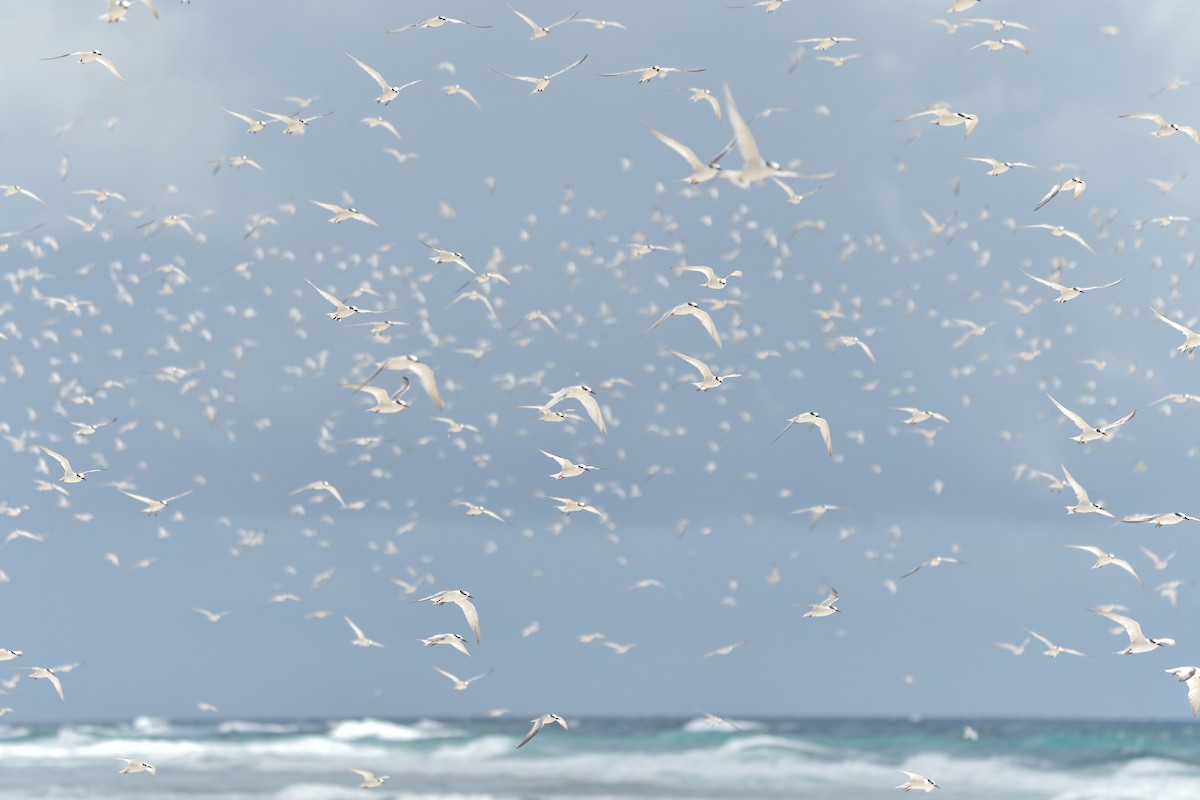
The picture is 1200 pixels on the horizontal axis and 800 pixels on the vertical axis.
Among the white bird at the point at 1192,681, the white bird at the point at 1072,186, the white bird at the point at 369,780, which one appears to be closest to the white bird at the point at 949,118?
the white bird at the point at 1072,186

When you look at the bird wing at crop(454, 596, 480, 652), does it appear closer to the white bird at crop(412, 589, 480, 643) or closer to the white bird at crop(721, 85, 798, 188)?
the white bird at crop(412, 589, 480, 643)

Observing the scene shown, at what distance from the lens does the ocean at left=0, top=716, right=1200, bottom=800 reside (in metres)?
49.5

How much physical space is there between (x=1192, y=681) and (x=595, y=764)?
3660 centimetres

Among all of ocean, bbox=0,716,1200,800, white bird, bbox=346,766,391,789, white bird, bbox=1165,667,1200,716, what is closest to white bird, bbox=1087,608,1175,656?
white bird, bbox=1165,667,1200,716

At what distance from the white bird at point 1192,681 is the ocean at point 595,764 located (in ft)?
82.5

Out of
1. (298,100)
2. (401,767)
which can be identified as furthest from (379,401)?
(401,767)

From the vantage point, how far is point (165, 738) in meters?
80.5

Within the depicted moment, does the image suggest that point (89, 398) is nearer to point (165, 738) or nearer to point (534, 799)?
point (534, 799)

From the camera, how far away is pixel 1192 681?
2430cm

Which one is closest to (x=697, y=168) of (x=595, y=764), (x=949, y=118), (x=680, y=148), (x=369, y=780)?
(x=680, y=148)

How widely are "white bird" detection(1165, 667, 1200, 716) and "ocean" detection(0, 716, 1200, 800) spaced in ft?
82.5

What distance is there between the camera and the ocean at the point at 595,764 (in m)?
49.5

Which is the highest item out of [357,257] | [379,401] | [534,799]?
[357,257]

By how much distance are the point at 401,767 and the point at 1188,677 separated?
39200 millimetres
